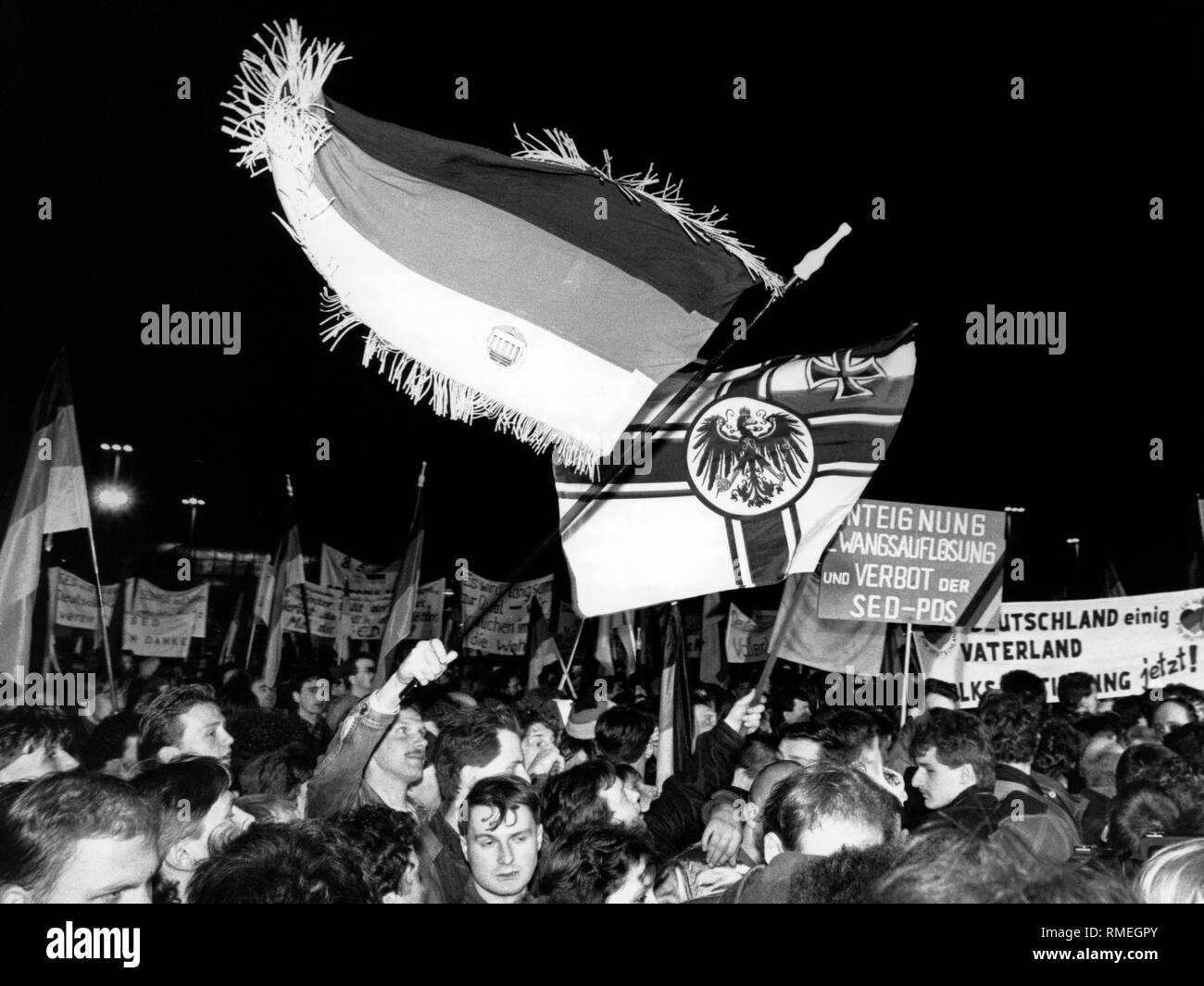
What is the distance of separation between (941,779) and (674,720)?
6.72 ft

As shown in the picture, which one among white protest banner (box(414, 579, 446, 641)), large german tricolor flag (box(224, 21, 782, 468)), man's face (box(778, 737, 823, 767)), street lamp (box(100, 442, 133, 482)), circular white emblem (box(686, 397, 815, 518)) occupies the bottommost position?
man's face (box(778, 737, 823, 767))

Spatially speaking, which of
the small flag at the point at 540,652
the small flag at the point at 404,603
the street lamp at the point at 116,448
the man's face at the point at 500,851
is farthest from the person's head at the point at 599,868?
the street lamp at the point at 116,448

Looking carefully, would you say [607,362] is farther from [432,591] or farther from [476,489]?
[476,489]

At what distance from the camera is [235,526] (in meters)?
31.0

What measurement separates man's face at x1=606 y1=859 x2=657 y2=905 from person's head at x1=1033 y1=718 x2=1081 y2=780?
363 centimetres

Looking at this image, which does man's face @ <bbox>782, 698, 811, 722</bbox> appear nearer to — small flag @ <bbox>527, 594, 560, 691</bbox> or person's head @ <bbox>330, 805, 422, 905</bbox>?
small flag @ <bbox>527, 594, 560, 691</bbox>

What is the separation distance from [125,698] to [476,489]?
15267mm

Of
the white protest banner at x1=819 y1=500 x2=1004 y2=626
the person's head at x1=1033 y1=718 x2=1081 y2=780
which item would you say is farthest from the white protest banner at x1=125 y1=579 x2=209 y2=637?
the person's head at x1=1033 y1=718 x2=1081 y2=780

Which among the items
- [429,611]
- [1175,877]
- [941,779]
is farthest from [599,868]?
[429,611]

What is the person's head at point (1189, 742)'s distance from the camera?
6.05 meters

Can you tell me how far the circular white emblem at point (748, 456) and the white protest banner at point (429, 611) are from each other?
23.5 feet

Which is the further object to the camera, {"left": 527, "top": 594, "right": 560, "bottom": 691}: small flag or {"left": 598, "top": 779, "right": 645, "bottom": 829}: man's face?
{"left": 527, "top": 594, "right": 560, "bottom": 691}: small flag

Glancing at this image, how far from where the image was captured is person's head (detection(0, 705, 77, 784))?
482cm
